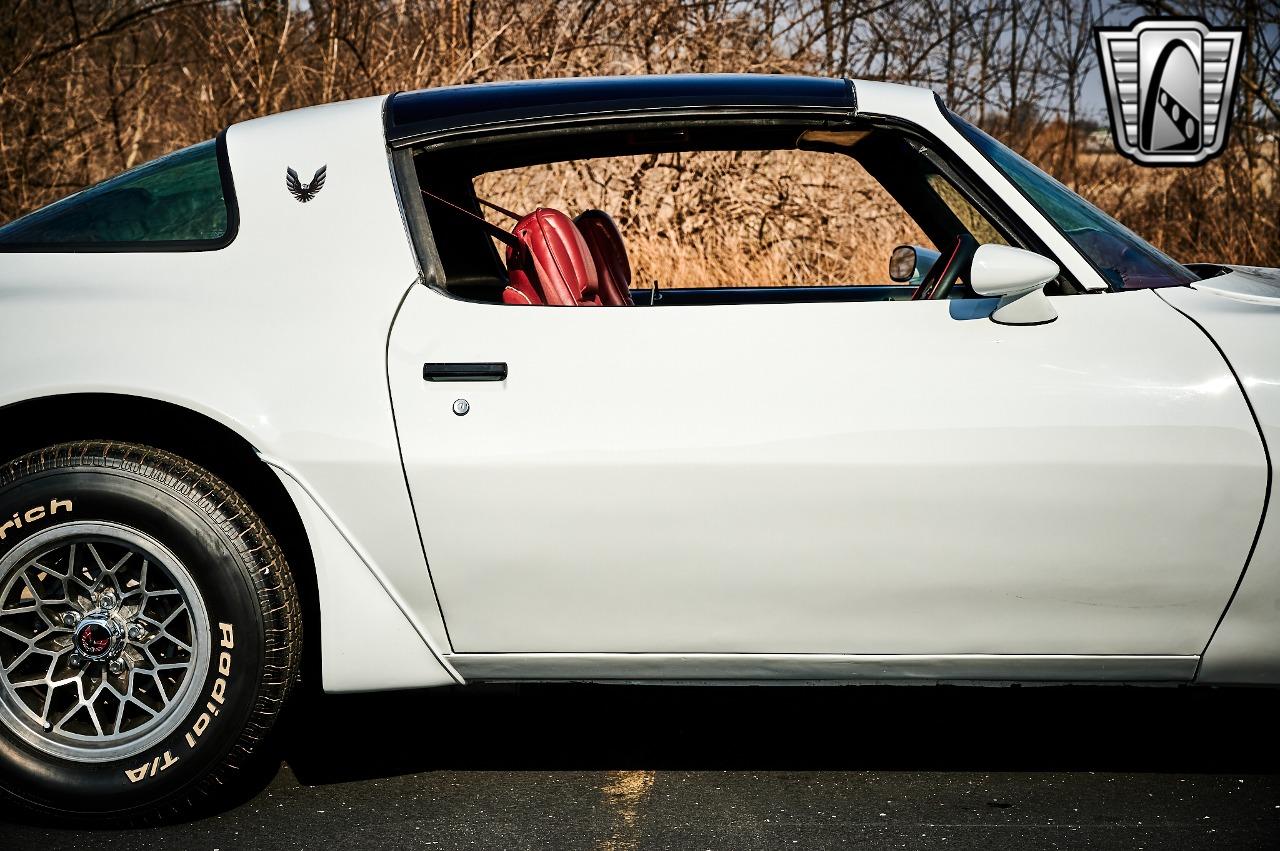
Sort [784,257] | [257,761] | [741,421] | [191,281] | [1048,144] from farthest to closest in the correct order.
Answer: [1048,144] → [784,257] → [257,761] → [191,281] → [741,421]

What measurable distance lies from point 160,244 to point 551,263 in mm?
900

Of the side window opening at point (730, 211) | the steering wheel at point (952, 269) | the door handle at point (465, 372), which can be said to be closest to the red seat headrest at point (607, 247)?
the steering wheel at point (952, 269)

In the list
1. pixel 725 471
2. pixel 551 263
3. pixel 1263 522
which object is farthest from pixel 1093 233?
pixel 551 263

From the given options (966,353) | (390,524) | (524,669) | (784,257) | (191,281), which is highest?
(191,281)

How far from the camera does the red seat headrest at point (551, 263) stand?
3270 millimetres

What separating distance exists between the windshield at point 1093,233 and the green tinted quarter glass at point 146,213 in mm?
1701

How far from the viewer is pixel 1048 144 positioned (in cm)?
1335

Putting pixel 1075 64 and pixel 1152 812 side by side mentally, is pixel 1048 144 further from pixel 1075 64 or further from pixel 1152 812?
pixel 1152 812

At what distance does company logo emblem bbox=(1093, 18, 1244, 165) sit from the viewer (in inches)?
460

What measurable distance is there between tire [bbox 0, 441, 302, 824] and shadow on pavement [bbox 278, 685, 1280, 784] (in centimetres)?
42

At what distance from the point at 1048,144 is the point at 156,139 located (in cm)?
855

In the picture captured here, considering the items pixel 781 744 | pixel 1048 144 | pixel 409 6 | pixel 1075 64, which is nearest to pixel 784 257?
pixel 409 6

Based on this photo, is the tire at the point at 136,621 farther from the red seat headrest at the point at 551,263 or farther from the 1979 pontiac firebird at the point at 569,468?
the red seat headrest at the point at 551,263

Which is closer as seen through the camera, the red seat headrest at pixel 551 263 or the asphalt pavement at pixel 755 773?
the asphalt pavement at pixel 755 773
